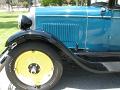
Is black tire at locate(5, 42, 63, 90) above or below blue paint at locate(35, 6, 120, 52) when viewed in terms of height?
below

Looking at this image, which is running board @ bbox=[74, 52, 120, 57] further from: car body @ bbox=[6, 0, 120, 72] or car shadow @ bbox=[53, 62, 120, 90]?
car shadow @ bbox=[53, 62, 120, 90]

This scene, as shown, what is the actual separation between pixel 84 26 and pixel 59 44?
2.84 feet

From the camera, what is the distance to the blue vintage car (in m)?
5.45

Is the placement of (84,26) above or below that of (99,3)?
below

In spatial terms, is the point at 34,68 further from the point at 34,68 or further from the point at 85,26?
the point at 85,26

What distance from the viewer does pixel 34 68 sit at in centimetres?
557

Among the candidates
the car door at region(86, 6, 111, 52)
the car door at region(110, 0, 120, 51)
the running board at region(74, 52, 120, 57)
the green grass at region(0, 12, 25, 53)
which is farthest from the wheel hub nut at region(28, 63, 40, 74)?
the green grass at region(0, 12, 25, 53)

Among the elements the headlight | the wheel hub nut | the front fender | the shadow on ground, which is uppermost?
the headlight

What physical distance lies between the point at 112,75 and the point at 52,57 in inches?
66.5

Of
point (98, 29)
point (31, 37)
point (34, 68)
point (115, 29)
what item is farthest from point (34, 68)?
point (115, 29)

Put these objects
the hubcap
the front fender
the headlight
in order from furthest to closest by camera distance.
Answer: the headlight
the hubcap
the front fender

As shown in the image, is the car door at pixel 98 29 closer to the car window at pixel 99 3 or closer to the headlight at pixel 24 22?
the car window at pixel 99 3

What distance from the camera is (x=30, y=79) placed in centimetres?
554

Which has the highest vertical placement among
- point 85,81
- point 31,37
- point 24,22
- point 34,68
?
point 24,22
